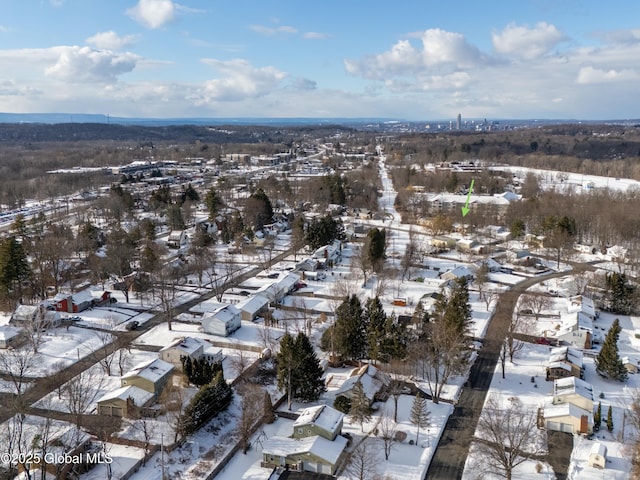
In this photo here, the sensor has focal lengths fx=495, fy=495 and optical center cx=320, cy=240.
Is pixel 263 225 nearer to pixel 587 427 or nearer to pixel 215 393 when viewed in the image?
pixel 215 393

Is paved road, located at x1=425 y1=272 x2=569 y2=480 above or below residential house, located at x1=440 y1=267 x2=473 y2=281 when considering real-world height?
below

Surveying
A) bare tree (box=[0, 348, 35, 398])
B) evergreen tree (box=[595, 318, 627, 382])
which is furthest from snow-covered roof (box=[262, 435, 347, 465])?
evergreen tree (box=[595, 318, 627, 382])

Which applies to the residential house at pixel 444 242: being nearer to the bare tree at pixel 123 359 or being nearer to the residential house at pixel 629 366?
the residential house at pixel 629 366

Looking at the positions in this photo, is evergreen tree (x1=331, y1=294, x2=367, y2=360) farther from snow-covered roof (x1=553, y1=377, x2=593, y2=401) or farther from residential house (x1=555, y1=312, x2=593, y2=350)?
residential house (x1=555, y1=312, x2=593, y2=350)

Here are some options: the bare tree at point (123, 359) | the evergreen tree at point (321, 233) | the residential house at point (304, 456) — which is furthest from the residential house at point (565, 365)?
the evergreen tree at point (321, 233)

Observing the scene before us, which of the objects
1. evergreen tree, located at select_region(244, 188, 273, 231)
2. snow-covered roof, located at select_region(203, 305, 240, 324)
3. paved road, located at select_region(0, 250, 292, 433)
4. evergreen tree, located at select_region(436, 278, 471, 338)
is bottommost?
paved road, located at select_region(0, 250, 292, 433)

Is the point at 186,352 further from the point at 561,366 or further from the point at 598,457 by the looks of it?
the point at 561,366

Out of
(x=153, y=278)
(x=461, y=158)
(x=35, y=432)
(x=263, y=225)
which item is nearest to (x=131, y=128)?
(x=461, y=158)
